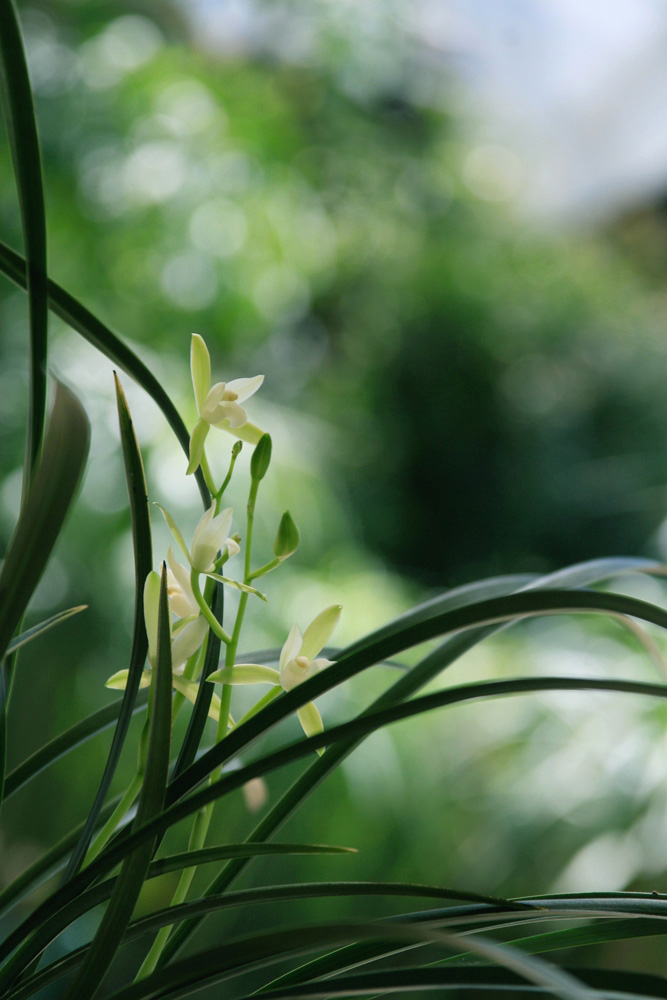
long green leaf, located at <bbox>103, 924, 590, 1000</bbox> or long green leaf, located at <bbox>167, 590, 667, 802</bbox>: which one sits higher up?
long green leaf, located at <bbox>167, 590, 667, 802</bbox>

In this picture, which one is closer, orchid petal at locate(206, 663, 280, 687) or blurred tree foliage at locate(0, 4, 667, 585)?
orchid petal at locate(206, 663, 280, 687)

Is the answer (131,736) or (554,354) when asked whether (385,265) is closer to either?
(554,354)

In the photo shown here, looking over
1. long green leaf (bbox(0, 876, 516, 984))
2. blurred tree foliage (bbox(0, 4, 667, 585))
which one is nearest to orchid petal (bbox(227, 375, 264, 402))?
long green leaf (bbox(0, 876, 516, 984))

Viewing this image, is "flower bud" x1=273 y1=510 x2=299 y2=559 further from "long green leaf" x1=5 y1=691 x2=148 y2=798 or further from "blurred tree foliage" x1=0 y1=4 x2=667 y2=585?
"blurred tree foliage" x1=0 y1=4 x2=667 y2=585

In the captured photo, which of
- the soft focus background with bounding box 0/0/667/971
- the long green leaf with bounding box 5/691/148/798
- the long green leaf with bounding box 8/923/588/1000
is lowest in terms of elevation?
the long green leaf with bounding box 8/923/588/1000

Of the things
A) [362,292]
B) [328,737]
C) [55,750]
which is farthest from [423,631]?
[362,292]

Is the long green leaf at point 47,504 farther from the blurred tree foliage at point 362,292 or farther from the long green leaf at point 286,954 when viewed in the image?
the blurred tree foliage at point 362,292

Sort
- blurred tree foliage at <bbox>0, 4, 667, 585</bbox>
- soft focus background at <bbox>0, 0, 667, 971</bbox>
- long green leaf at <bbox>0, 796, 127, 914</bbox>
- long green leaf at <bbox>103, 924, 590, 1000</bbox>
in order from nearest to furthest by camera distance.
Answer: long green leaf at <bbox>103, 924, 590, 1000</bbox>, long green leaf at <bbox>0, 796, 127, 914</bbox>, soft focus background at <bbox>0, 0, 667, 971</bbox>, blurred tree foliage at <bbox>0, 4, 667, 585</bbox>
